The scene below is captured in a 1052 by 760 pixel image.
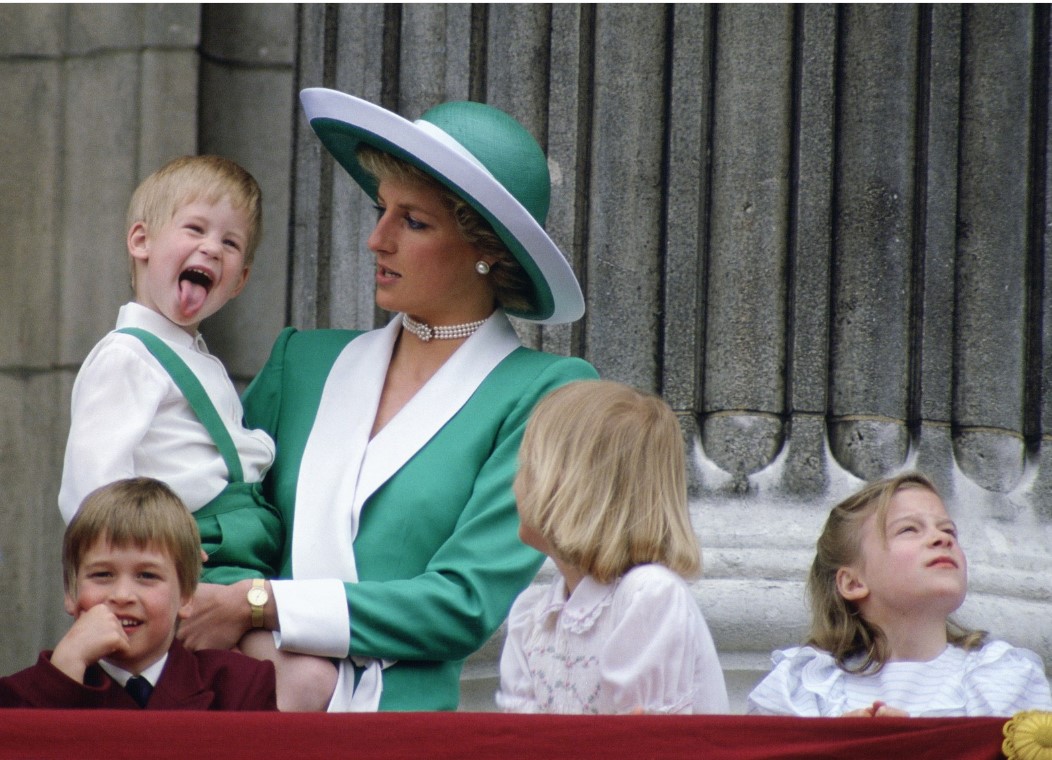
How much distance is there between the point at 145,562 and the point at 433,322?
0.82 m

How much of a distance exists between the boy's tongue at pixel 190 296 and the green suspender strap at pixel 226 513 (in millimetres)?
88

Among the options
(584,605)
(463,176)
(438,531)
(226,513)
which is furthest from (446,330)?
(584,605)

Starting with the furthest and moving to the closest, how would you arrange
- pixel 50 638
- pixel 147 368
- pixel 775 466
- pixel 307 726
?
pixel 50 638, pixel 775 466, pixel 147 368, pixel 307 726

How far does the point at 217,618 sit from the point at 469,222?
0.82m

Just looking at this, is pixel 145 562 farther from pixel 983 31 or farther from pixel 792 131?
pixel 983 31

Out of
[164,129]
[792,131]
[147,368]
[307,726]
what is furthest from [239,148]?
[307,726]

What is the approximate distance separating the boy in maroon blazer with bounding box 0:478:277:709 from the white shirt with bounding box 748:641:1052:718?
2.73ft

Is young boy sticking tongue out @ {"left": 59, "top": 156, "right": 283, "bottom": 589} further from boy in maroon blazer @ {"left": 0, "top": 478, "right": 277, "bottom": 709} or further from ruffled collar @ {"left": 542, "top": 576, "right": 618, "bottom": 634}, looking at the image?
ruffled collar @ {"left": 542, "top": 576, "right": 618, "bottom": 634}

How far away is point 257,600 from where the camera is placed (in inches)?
115

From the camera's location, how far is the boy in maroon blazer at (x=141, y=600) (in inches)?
106

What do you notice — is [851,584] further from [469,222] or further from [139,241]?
[139,241]

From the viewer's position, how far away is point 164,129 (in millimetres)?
4934

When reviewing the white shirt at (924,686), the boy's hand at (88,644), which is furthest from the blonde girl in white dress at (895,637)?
the boy's hand at (88,644)

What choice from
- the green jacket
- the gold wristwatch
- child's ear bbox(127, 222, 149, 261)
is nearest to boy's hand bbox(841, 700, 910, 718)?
the green jacket
